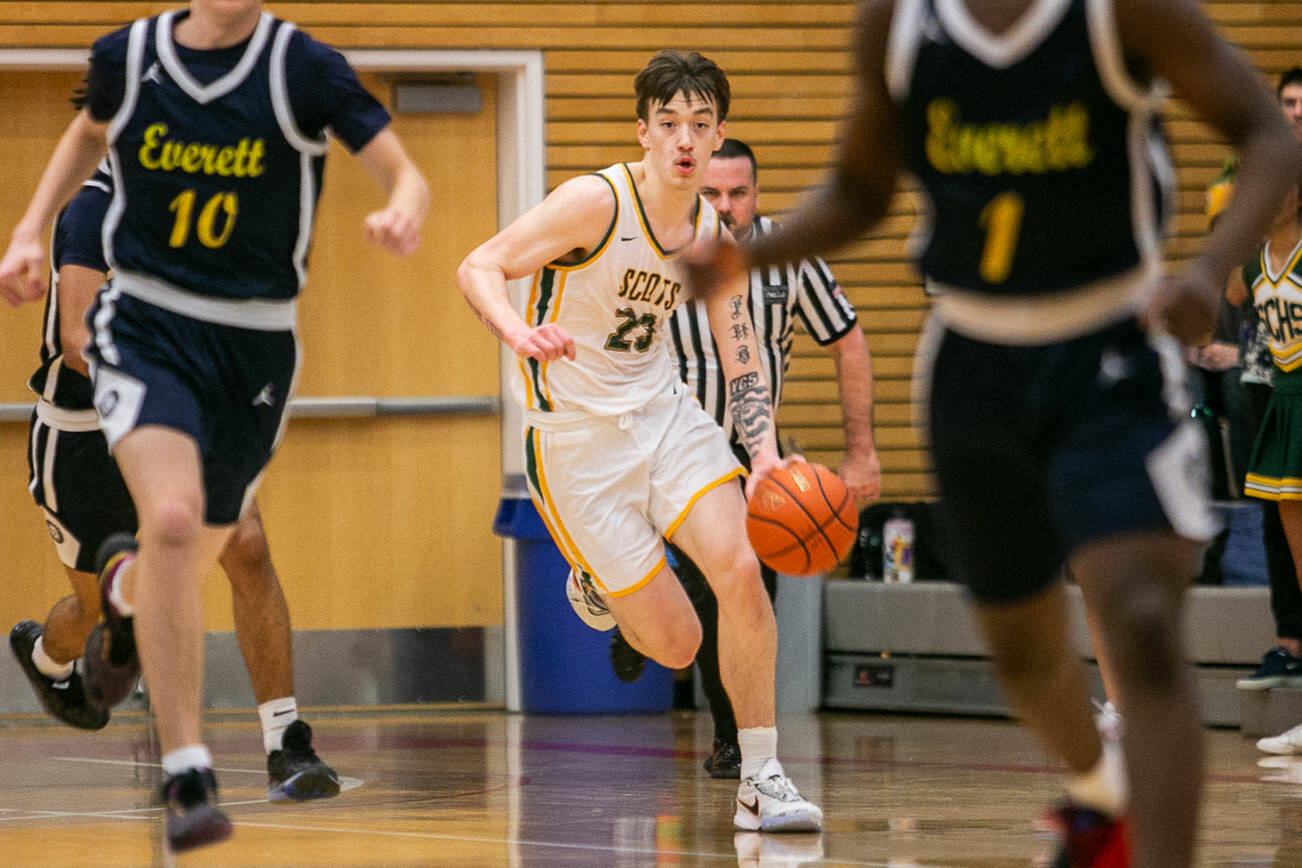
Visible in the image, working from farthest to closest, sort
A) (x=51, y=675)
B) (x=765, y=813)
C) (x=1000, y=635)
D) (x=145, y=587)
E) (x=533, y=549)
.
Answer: (x=533, y=549) < (x=51, y=675) < (x=765, y=813) < (x=145, y=587) < (x=1000, y=635)

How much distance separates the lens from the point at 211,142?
4375mm

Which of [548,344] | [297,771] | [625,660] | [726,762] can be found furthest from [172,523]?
[625,660]

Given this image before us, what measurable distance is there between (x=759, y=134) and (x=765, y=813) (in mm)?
5524

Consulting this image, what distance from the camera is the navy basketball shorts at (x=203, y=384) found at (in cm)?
426

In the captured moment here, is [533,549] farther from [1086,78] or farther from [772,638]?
[1086,78]

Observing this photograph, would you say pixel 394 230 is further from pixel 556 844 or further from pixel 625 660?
pixel 625 660

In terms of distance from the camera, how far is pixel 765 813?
17.4 ft

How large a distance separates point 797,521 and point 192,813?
2156mm

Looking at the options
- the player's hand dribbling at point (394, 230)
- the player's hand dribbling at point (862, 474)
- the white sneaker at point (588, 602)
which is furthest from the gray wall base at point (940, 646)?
the player's hand dribbling at point (394, 230)

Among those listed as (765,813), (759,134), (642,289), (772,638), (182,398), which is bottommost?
(765,813)

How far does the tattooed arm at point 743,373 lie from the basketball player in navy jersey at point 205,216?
1.54 meters

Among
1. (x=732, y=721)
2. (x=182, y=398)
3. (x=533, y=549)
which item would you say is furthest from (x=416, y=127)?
(x=182, y=398)

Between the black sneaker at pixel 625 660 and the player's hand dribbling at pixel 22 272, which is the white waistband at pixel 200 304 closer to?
the player's hand dribbling at pixel 22 272

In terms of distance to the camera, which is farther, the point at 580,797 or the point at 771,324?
the point at 771,324
